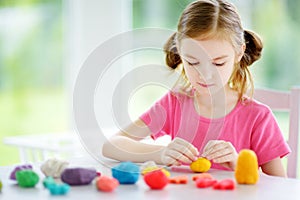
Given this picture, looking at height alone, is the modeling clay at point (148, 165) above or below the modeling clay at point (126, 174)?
below

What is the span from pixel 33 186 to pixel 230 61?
52cm

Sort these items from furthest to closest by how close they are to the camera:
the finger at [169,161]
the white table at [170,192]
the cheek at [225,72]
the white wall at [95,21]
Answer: the white wall at [95,21]
the cheek at [225,72]
the finger at [169,161]
the white table at [170,192]

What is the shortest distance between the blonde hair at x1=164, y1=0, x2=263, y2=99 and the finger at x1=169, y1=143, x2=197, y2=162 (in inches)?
9.9

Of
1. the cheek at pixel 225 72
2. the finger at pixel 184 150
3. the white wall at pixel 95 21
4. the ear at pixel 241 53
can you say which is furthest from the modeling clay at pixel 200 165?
the white wall at pixel 95 21

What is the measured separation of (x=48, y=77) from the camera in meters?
2.88

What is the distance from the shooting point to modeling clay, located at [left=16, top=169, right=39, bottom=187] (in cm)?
88

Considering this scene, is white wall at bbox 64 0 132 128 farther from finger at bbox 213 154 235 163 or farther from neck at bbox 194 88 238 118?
finger at bbox 213 154 235 163

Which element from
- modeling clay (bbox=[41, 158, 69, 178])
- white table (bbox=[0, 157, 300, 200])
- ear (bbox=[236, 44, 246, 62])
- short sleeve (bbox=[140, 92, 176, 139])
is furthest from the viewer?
short sleeve (bbox=[140, 92, 176, 139])

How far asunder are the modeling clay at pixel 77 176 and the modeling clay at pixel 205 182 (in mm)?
174

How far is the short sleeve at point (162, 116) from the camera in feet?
4.52

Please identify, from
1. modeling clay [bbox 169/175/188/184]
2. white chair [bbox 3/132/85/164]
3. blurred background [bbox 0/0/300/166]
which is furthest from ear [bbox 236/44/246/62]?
blurred background [bbox 0/0/300/166]

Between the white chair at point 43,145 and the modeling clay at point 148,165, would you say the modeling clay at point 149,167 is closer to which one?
the modeling clay at point 148,165

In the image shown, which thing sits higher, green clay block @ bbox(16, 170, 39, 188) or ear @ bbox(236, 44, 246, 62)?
ear @ bbox(236, 44, 246, 62)

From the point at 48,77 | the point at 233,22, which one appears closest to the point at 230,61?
the point at 233,22
